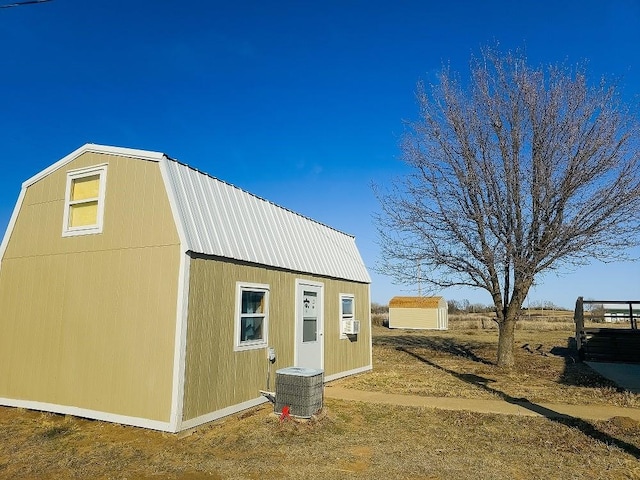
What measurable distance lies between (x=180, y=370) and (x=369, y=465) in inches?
116

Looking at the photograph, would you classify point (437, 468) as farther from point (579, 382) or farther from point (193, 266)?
point (579, 382)

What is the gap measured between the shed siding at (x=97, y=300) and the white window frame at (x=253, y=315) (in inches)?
53.0

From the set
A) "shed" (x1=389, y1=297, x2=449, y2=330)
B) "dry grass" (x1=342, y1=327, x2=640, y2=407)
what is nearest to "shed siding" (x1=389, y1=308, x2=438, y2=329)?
"shed" (x1=389, y1=297, x2=449, y2=330)

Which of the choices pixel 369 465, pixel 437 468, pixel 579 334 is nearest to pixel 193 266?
pixel 369 465

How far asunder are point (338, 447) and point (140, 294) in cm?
375

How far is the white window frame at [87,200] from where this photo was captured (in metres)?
7.89

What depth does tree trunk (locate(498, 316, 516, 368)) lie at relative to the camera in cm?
1352

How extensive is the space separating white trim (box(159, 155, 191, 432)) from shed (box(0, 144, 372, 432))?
2 centimetres

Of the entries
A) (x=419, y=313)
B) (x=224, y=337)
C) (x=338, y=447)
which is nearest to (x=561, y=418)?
(x=338, y=447)

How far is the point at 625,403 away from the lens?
835 cm

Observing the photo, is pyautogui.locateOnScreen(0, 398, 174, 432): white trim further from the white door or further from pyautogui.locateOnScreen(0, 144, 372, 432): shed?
the white door

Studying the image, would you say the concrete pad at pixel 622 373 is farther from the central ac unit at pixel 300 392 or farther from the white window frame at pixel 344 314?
the central ac unit at pixel 300 392

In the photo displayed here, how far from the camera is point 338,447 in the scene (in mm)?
5879

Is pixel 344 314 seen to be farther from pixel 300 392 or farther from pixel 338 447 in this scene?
pixel 338 447
